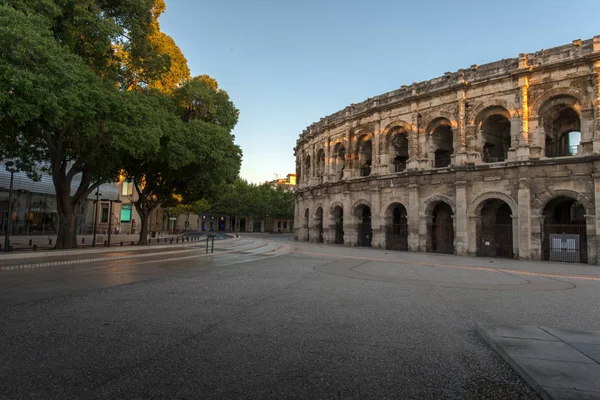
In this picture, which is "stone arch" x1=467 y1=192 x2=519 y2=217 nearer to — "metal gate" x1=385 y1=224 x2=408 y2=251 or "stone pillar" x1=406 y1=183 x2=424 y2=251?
"stone pillar" x1=406 y1=183 x2=424 y2=251

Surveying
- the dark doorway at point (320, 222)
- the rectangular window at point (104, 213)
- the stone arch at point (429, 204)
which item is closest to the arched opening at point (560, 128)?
the stone arch at point (429, 204)

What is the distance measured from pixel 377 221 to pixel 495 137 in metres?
9.86

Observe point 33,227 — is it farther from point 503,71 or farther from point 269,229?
point 269,229

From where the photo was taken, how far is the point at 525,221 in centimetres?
2073

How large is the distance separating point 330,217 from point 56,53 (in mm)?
25442

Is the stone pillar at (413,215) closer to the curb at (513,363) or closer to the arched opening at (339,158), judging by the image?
the arched opening at (339,158)

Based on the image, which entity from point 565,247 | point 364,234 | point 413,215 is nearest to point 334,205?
point 364,234

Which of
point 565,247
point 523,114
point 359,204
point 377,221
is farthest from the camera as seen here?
point 359,204

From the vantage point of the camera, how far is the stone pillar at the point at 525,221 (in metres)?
20.6

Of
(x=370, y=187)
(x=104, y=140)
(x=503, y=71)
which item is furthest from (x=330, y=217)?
(x=104, y=140)

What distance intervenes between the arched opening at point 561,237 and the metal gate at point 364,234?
12.5 meters

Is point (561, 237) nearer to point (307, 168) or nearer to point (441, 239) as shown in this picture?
point (441, 239)

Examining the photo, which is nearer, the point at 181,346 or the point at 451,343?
the point at 181,346

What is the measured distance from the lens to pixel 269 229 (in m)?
81.9
